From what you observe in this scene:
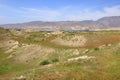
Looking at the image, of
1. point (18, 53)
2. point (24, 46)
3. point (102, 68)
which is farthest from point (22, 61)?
point (102, 68)

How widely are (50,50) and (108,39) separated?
20818 mm

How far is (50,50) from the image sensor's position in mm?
67500

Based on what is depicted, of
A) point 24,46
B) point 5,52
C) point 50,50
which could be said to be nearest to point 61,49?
point 50,50

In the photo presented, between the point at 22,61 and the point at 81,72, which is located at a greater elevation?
the point at 81,72

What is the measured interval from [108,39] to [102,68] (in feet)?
136

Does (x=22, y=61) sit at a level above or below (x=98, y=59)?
below

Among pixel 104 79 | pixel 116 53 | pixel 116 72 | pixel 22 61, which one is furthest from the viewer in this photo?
pixel 22 61

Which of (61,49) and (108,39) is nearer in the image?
(61,49)

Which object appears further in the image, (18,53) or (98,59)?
(18,53)

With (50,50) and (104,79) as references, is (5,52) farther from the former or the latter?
(104,79)

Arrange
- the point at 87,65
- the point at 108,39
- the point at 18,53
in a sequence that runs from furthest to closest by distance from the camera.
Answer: the point at 108,39
the point at 18,53
the point at 87,65

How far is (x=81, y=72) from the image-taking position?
33312 millimetres

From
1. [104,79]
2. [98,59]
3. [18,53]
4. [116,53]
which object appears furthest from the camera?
[18,53]

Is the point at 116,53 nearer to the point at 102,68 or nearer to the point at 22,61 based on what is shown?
the point at 102,68
